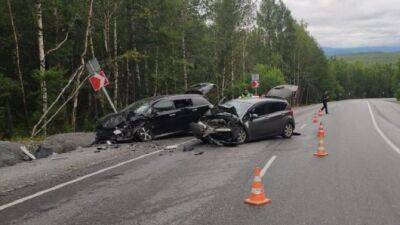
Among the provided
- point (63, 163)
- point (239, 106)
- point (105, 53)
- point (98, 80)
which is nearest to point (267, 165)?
point (63, 163)

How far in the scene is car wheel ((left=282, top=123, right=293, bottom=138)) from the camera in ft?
58.5

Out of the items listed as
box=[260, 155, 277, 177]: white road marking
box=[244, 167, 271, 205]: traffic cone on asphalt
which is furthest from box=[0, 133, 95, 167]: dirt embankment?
box=[244, 167, 271, 205]: traffic cone on asphalt

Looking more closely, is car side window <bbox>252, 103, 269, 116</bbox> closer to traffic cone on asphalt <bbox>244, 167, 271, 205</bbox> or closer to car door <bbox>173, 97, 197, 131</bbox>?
car door <bbox>173, 97, 197, 131</bbox>

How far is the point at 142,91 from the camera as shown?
32.2 meters

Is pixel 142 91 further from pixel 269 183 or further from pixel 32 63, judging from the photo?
pixel 269 183

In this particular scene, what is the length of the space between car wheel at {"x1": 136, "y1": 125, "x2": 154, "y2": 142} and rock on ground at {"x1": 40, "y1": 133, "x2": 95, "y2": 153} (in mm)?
1586

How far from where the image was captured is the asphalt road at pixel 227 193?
683cm

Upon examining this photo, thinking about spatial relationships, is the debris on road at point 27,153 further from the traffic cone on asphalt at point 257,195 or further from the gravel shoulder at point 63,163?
the traffic cone on asphalt at point 257,195

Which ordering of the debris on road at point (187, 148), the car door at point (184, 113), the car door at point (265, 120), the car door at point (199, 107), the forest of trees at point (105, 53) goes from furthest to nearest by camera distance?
the forest of trees at point (105, 53) < the car door at point (199, 107) < the car door at point (184, 113) < the car door at point (265, 120) < the debris on road at point (187, 148)

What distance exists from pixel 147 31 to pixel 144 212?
2312cm

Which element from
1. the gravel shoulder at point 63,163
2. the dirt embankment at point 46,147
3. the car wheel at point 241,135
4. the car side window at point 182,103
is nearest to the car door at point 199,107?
the car side window at point 182,103

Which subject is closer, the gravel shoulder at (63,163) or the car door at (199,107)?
the gravel shoulder at (63,163)

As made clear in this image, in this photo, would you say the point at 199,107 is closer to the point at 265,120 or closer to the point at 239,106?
the point at 239,106

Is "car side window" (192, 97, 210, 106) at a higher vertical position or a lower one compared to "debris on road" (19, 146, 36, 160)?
higher
